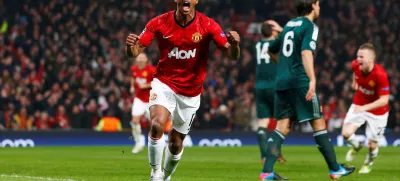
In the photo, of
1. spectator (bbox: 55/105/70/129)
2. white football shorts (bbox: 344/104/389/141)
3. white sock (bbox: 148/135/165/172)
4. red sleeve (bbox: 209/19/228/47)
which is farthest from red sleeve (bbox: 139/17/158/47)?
spectator (bbox: 55/105/70/129)

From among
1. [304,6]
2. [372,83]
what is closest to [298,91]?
[304,6]

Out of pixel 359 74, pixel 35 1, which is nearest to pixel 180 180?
pixel 359 74

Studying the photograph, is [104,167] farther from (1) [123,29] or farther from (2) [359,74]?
(1) [123,29]

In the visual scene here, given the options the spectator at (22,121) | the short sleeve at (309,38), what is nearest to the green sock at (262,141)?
the short sleeve at (309,38)

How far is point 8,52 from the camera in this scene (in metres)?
27.4

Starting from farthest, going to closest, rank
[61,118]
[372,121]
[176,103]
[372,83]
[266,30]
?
[61,118] → [266,30] → [372,121] → [372,83] → [176,103]

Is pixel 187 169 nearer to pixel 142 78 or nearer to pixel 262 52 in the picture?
pixel 262 52

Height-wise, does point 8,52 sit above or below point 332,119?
above

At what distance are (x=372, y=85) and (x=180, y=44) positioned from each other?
17.1 ft

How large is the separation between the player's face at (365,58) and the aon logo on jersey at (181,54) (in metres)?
4.67

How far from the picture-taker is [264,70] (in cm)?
1641

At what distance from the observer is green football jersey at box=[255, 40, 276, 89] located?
16312 millimetres

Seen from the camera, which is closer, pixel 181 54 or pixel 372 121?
pixel 181 54

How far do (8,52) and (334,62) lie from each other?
486 inches
